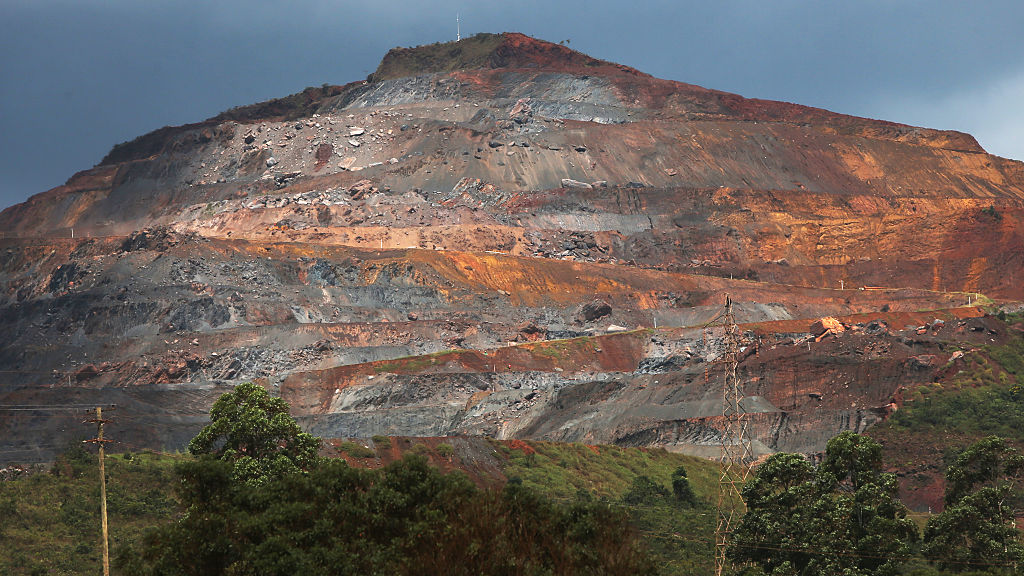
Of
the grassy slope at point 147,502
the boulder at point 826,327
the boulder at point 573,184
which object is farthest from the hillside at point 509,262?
the grassy slope at point 147,502

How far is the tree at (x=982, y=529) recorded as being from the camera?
127 ft

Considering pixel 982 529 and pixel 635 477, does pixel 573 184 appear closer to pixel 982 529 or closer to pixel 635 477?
pixel 635 477

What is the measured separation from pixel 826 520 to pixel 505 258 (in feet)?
237

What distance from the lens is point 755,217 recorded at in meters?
130

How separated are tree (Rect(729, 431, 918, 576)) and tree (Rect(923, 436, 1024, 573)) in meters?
1.01

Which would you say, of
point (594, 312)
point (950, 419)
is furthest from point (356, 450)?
point (594, 312)

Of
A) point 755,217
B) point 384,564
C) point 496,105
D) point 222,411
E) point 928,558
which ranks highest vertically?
point 496,105

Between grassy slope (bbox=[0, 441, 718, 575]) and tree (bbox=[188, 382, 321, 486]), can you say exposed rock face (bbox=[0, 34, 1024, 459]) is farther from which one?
tree (bbox=[188, 382, 321, 486])

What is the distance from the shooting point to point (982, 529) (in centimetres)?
3959

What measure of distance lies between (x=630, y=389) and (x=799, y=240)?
5312 cm

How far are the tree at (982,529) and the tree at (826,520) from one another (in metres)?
1.01

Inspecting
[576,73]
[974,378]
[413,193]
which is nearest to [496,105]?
[576,73]

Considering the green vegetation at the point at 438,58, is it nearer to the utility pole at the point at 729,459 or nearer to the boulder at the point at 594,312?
the boulder at the point at 594,312

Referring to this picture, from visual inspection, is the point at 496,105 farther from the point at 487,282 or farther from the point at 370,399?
the point at 370,399
